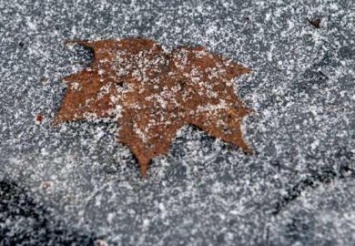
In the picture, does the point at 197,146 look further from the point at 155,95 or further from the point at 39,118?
the point at 39,118


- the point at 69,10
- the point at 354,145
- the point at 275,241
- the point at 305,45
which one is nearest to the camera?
the point at 275,241

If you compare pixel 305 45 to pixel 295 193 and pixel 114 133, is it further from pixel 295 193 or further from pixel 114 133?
pixel 114 133

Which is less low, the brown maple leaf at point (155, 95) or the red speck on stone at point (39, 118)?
the brown maple leaf at point (155, 95)

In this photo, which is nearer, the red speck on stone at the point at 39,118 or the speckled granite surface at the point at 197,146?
the speckled granite surface at the point at 197,146

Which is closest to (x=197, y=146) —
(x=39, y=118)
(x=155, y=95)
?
(x=155, y=95)

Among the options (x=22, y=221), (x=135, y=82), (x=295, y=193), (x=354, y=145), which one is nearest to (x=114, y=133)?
(x=135, y=82)
